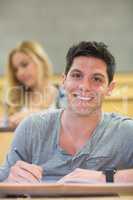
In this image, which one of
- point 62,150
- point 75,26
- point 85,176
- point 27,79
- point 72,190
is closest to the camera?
point 72,190

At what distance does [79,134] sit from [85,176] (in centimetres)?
26

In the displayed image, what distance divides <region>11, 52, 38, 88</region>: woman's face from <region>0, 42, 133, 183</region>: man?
137 cm

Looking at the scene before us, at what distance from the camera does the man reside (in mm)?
1456

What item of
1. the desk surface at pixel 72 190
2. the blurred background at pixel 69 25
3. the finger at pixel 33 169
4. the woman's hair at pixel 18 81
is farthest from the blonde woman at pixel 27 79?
the desk surface at pixel 72 190

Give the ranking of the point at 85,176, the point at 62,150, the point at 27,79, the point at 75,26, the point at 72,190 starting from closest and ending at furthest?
the point at 72,190 < the point at 85,176 < the point at 62,150 < the point at 27,79 < the point at 75,26

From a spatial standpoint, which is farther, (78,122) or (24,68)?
(24,68)

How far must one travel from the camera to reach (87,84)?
5.07 feet

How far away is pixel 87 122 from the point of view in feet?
5.12

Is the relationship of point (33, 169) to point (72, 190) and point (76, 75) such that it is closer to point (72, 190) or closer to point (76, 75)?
point (76, 75)

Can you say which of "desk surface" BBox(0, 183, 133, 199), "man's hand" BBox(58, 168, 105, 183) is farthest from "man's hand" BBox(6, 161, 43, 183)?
"desk surface" BBox(0, 183, 133, 199)

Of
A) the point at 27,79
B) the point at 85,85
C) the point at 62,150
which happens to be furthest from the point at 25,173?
the point at 27,79

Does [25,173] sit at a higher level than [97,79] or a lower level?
lower

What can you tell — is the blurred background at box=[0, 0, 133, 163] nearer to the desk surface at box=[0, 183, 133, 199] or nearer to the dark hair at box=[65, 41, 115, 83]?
the dark hair at box=[65, 41, 115, 83]

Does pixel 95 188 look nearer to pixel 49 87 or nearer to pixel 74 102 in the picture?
pixel 74 102
